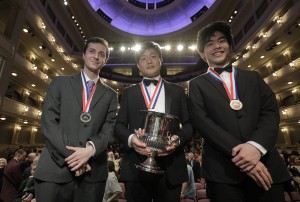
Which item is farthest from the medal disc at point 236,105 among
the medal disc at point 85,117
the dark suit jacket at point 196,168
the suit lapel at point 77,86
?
the dark suit jacket at point 196,168

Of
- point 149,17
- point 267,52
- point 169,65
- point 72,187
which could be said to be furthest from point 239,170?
point 169,65

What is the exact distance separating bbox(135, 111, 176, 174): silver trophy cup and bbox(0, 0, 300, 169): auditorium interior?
10.5m

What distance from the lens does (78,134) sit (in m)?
1.74

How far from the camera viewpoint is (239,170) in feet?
4.68

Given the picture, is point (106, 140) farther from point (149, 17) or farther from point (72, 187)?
point (149, 17)

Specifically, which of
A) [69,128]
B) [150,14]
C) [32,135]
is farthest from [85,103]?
[150,14]

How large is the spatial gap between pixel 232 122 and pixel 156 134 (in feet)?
2.04

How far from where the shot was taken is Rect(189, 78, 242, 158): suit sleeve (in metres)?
1.42

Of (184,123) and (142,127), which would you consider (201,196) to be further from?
(142,127)

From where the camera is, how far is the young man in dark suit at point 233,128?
4.45 feet

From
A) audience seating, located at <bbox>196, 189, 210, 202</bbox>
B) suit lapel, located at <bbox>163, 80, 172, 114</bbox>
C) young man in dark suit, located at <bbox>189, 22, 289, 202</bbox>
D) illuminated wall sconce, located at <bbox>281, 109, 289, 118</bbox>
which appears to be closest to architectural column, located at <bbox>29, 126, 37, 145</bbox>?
audience seating, located at <bbox>196, 189, 210, 202</bbox>

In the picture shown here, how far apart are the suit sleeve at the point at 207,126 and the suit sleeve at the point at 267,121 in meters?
0.16

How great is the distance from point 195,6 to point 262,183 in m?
26.0

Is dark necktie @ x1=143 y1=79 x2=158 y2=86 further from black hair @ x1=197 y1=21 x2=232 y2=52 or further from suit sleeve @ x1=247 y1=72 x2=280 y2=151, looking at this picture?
suit sleeve @ x1=247 y1=72 x2=280 y2=151
